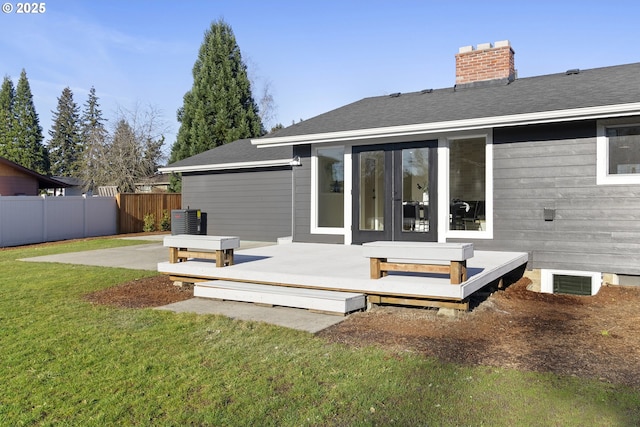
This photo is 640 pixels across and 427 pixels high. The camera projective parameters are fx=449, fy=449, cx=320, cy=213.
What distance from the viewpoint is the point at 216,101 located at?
24.9 meters

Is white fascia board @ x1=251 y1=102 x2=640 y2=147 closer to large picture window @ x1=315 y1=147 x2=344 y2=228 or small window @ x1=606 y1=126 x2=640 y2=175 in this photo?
large picture window @ x1=315 y1=147 x2=344 y2=228

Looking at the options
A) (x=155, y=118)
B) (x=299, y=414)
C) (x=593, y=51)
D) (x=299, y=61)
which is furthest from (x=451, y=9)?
(x=155, y=118)

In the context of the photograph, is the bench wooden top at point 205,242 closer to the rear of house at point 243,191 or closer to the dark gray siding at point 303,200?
the dark gray siding at point 303,200

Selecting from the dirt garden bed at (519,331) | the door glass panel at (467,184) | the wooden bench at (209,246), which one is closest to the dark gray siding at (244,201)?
the door glass panel at (467,184)

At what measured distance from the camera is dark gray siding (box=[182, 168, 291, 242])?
39.7 feet

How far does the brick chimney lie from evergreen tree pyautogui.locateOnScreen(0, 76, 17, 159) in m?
47.3

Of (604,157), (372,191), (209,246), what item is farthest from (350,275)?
(604,157)

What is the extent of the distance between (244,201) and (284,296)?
323 inches

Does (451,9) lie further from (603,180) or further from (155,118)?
(155,118)

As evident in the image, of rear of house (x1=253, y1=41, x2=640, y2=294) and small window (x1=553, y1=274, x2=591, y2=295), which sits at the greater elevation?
rear of house (x1=253, y1=41, x2=640, y2=294)

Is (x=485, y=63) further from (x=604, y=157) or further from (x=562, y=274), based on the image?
(x=562, y=274)

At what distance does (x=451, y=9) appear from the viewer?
38.9 feet

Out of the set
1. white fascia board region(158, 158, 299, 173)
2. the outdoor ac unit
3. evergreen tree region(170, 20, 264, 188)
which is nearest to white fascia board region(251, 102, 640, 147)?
white fascia board region(158, 158, 299, 173)

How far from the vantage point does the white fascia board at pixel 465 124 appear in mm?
5723
